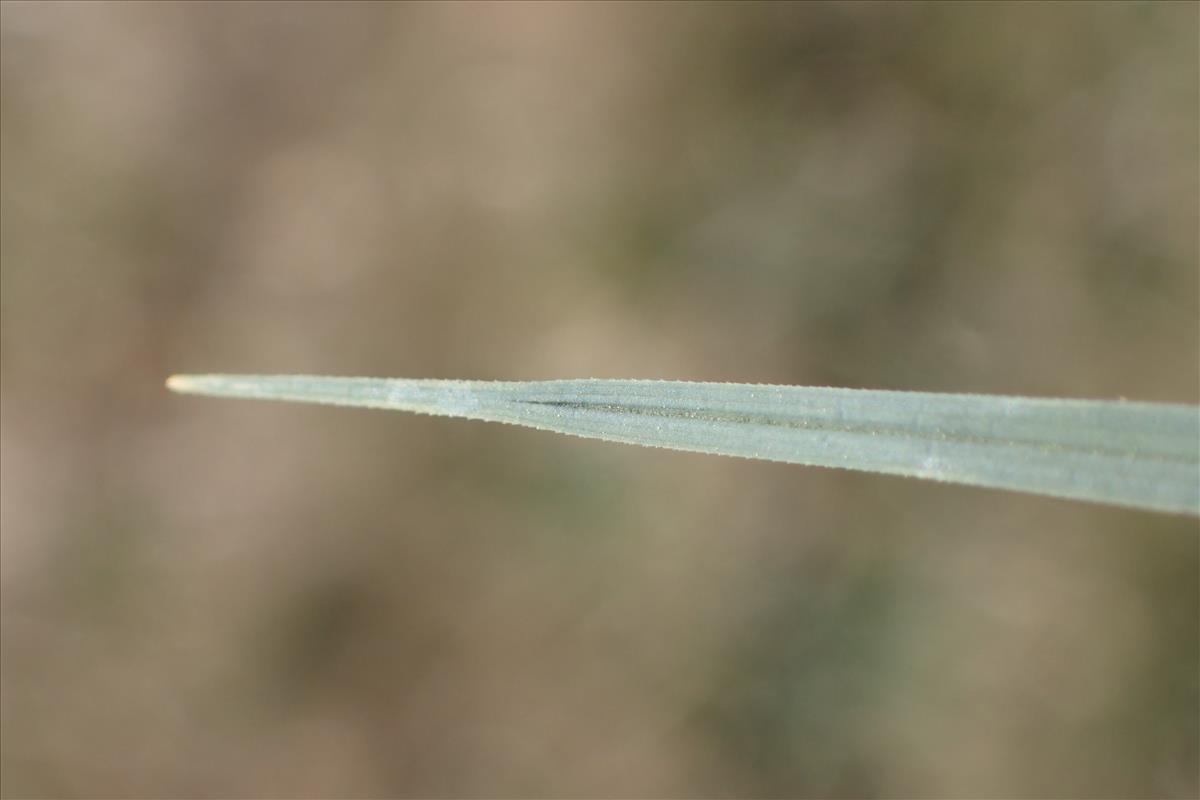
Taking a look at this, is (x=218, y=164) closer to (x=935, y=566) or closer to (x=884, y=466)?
(x=935, y=566)

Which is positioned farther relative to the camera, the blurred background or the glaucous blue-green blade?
the blurred background

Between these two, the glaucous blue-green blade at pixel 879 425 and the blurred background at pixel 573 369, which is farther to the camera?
the blurred background at pixel 573 369

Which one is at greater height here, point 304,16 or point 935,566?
point 304,16

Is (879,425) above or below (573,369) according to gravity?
above

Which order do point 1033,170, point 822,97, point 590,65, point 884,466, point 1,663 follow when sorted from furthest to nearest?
point 1,663, point 590,65, point 822,97, point 1033,170, point 884,466

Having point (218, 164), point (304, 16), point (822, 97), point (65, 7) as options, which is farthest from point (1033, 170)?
point (65, 7)
